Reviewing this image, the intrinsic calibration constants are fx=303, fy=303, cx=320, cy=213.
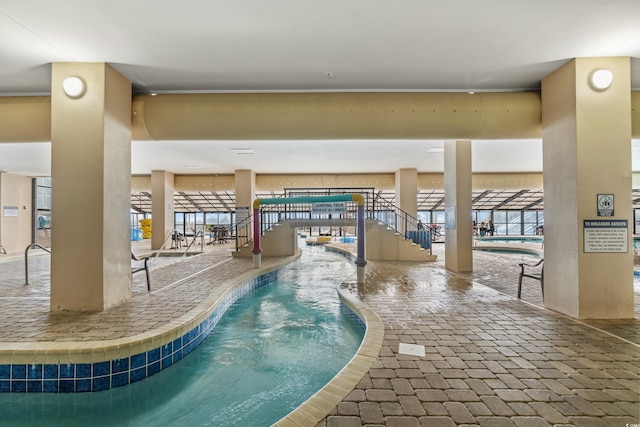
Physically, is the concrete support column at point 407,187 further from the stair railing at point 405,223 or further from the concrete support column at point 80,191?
the concrete support column at point 80,191

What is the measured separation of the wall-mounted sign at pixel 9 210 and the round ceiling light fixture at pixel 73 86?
11.4 metres

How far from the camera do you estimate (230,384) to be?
2.78m

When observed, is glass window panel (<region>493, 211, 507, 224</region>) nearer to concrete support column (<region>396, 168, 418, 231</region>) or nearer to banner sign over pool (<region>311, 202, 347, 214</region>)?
concrete support column (<region>396, 168, 418, 231</region>)

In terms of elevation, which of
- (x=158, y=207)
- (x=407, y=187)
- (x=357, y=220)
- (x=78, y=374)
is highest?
(x=407, y=187)

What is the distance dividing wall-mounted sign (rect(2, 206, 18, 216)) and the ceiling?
981 cm

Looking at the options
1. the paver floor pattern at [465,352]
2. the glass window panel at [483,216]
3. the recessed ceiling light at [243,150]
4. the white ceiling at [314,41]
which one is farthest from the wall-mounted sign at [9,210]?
the glass window panel at [483,216]

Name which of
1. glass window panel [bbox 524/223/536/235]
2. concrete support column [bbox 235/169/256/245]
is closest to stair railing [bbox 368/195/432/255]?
concrete support column [bbox 235/169/256/245]

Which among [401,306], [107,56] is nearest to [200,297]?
[401,306]

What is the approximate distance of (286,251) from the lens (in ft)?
30.9

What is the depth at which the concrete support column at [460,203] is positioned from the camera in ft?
21.3

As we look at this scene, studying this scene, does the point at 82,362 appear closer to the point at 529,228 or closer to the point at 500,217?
the point at 500,217

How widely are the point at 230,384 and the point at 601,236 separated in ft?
13.9

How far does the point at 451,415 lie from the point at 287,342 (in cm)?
224

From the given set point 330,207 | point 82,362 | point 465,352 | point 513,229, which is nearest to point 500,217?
point 513,229
